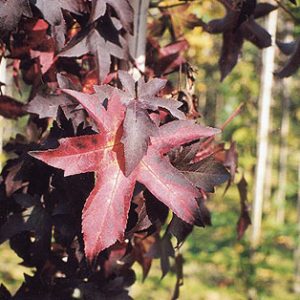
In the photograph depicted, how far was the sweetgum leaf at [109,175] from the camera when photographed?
0.64 m

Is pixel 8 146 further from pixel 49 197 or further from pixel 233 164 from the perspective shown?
pixel 233 164

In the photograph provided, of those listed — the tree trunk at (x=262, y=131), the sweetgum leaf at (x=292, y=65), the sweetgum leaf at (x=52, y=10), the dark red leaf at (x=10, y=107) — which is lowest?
the tree trunk at (x=262, y=131)

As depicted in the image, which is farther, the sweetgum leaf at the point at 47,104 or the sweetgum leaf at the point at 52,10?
the sweetgum leaf at the point at 47,104

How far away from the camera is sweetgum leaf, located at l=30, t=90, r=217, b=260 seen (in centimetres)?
64

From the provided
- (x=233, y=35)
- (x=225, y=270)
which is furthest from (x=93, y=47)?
(x=225, y=270)

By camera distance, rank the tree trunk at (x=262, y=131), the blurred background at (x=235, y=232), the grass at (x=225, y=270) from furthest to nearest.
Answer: the grass at (x=225, y=270) < the tree trunk at (x=262, y=131) < the blurred background at (x=235, y=232)

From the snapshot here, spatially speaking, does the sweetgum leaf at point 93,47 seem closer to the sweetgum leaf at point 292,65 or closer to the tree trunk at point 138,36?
the tree trunk at point 138,36

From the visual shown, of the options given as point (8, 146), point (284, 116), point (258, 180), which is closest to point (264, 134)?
point (258, 180)

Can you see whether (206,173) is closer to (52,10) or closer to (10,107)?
(52,10)

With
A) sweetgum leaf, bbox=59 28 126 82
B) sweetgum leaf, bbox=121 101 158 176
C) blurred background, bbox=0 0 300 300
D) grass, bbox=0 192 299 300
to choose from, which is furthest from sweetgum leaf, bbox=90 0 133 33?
grass, bbox=0 192 299 300

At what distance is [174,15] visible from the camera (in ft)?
4.22

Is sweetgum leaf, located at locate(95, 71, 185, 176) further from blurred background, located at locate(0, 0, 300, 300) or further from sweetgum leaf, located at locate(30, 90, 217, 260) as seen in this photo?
blurred background, located at locate(0, 0, 300, 300)

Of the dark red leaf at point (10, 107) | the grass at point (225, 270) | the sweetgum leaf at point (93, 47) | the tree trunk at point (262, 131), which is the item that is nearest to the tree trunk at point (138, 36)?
the sweetgum leaf at point (93, 47)

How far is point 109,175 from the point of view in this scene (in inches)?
26.0
